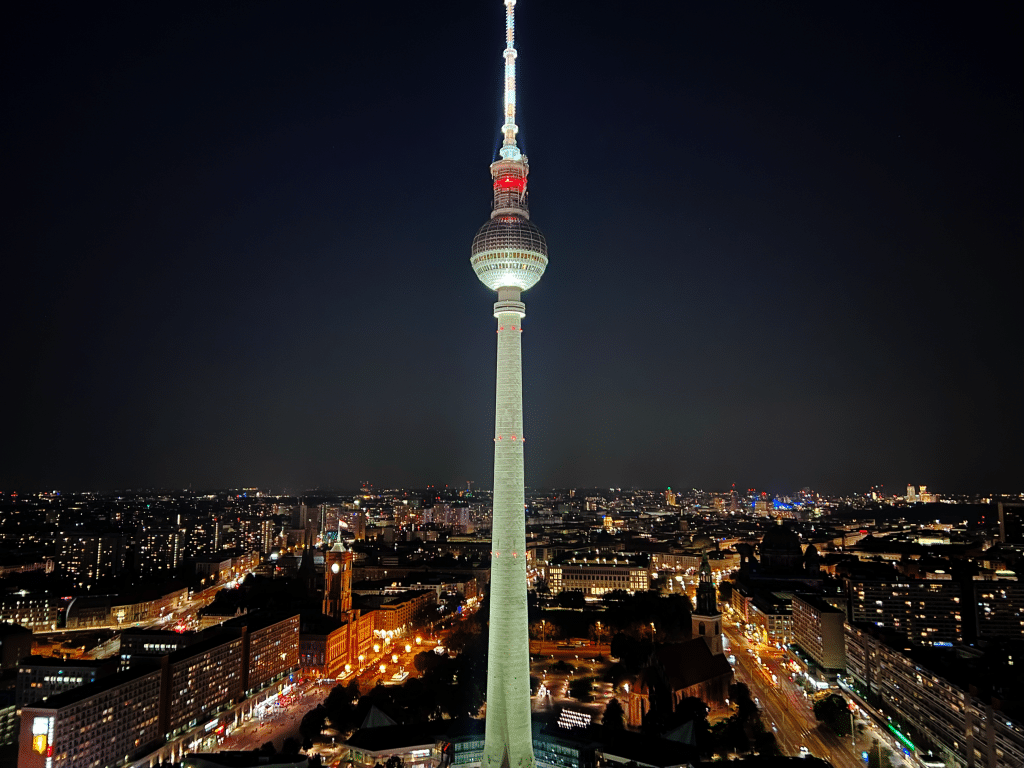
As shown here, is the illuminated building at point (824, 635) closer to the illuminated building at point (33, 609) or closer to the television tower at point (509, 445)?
the television tower at point (509, 445)

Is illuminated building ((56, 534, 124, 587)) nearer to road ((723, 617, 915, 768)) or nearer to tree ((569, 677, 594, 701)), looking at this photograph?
tree ((569, 677, 594, 701))

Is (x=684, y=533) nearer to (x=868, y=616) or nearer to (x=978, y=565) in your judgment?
(x=978, y=565)

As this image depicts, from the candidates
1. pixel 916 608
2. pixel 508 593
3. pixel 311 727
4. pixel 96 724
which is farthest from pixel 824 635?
pixel 96 724

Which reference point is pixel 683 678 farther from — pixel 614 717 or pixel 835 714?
pixel 835 714

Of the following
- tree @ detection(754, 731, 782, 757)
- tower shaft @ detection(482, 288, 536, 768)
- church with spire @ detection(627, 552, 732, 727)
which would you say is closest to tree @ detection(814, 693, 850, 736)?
tree @ detection(754, 731, 782, 757)

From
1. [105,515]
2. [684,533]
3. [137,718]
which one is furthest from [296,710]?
[105,515]

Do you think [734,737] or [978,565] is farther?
[978,565]
